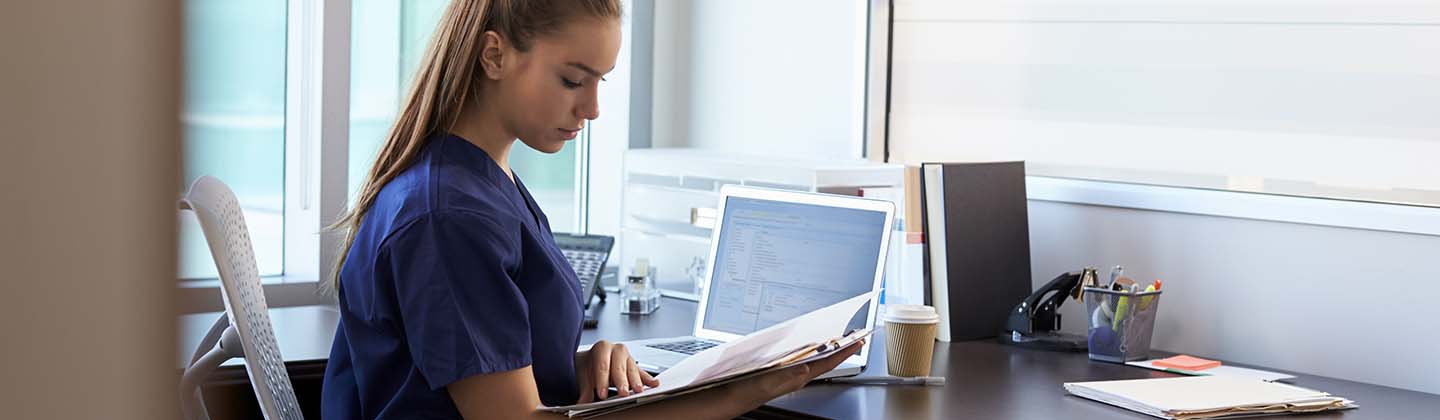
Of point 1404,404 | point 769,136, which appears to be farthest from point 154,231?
point 769,136

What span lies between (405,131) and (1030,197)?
1204 millimetres

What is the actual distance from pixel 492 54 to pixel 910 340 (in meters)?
0.72

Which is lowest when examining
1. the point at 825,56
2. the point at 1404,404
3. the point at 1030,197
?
the point at 1404,404

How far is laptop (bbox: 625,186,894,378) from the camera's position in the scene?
1846 millimetres

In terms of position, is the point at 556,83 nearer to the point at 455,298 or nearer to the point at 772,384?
the point at 455,298

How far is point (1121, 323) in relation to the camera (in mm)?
1914

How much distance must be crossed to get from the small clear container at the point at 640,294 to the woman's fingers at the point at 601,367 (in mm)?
791

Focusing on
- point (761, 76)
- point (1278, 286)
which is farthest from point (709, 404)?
point (761, 76)

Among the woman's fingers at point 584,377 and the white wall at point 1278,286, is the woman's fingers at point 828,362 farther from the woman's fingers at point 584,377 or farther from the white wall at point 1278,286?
the white wall at point 1278,286

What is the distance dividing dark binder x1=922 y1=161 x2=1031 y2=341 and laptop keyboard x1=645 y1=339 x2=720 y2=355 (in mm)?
366

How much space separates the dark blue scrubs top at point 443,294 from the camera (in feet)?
3.93

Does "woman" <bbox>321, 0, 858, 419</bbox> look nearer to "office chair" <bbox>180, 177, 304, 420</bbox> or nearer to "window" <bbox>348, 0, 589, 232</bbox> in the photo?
"office chair" <bbox>180, 177, 304, 420</bbox>

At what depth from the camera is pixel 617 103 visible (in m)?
2.78

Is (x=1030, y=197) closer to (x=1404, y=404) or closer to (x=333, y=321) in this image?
(x=1404, y=404)
